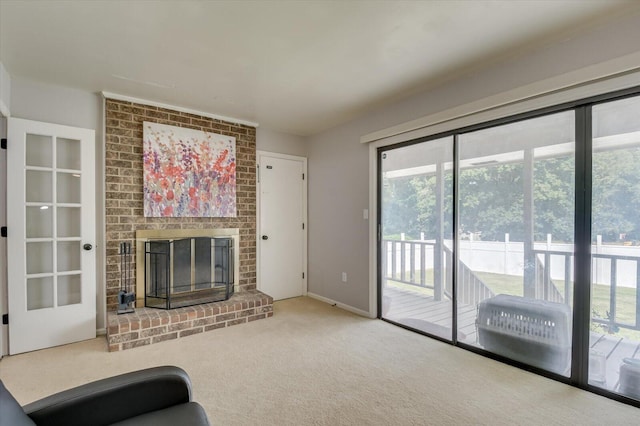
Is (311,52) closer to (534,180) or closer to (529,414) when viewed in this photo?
(534,180)

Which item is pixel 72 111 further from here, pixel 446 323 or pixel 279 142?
pixel 446 323

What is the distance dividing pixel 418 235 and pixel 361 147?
4.43 ft

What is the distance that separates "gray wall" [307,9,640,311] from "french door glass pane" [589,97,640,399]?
42 centimetres

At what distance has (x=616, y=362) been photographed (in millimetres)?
2078

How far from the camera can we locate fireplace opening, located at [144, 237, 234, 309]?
3.41m

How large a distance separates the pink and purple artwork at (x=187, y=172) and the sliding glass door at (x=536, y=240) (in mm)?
2213

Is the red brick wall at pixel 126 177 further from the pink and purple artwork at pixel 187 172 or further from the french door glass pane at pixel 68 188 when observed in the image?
the french door glass pane at pixel 68 188

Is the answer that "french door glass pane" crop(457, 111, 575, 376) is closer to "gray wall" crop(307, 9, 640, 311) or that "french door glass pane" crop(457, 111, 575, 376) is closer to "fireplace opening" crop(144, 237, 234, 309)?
"gray wall" crop(307, 9, 640, 311)

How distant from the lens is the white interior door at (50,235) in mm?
2768

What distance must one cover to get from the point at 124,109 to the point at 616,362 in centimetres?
480

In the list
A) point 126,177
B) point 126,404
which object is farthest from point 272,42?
point 126,404

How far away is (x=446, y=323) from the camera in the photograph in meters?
3.04

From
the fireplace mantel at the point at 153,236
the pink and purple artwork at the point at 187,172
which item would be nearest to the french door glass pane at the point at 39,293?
the fireplace mantel at the point at 153,236

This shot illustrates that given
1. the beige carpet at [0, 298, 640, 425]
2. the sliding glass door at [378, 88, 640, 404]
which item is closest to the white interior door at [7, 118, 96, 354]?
the beige carpet at [0, 298, 640, 425]
